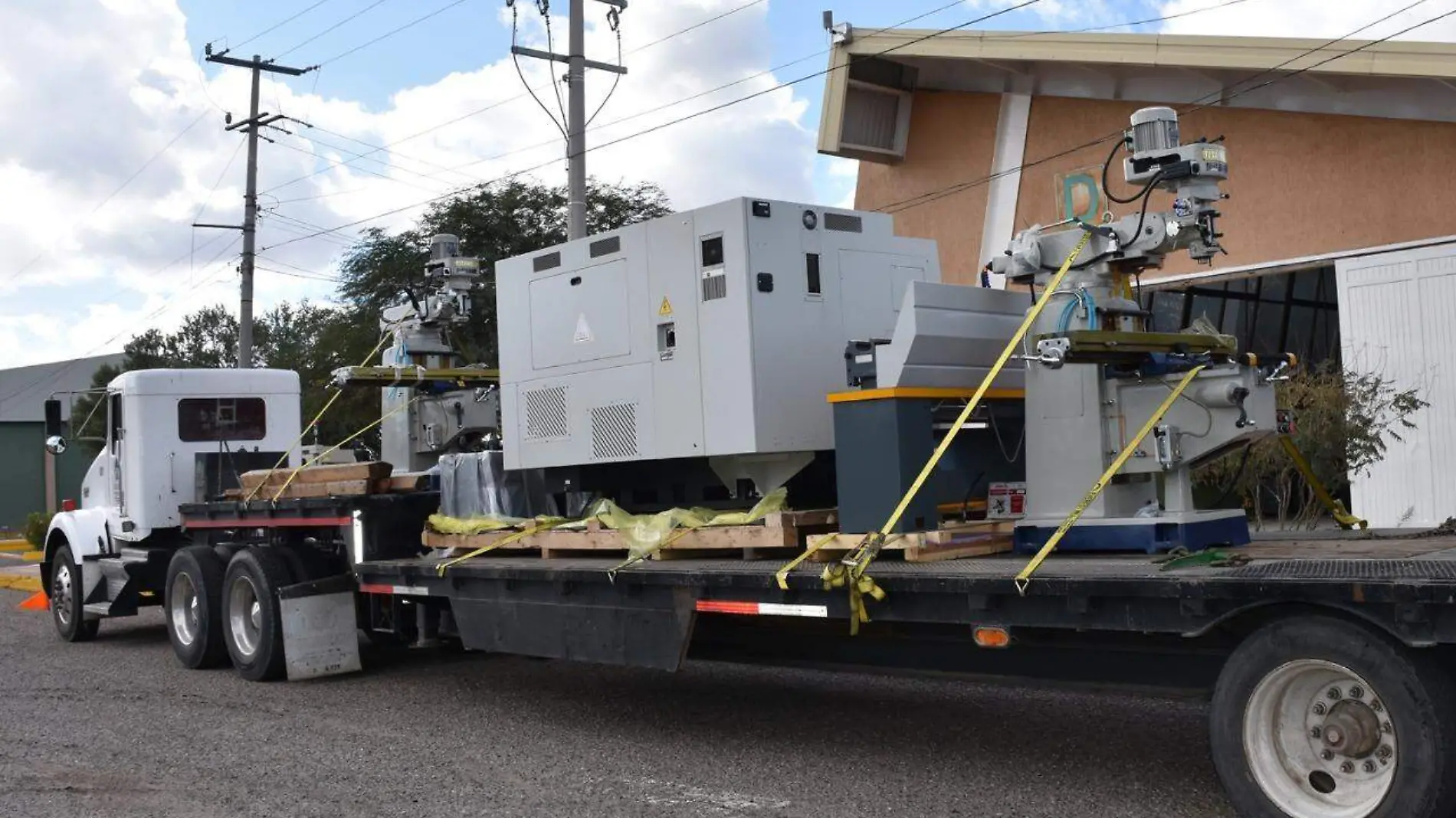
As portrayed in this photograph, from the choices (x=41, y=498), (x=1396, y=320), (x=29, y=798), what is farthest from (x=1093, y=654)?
(x=41, y=498)

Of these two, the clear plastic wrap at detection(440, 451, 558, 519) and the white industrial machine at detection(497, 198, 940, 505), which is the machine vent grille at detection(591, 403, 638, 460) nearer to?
the white industrial machine at detection(497, 198, 940, 505)

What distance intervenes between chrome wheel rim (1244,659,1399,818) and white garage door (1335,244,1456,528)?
34.4 feet

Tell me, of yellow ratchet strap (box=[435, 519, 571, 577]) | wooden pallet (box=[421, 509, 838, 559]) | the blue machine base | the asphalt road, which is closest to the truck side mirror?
the asphalt road

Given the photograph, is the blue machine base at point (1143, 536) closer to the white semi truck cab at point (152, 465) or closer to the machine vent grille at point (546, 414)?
the machine vent grille at point (546, 414)

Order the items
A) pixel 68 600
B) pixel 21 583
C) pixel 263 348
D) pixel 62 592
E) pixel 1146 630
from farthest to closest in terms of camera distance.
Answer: pixel 263 348
pixel 21 583
pixel 62 592
pixel 68 600
pixel 1146 630

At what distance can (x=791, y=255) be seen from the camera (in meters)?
8.35

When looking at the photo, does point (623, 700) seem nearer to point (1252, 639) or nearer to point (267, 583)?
point (267, 583)

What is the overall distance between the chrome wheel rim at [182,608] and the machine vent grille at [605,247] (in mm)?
5634

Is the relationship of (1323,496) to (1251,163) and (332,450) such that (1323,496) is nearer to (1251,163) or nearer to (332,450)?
(332,450)

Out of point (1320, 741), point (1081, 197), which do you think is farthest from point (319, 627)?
point (1320, 741)

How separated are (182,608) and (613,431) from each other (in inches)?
227

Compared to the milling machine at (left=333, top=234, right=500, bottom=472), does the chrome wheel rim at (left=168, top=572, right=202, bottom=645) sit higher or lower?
lower

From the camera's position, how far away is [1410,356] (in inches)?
592

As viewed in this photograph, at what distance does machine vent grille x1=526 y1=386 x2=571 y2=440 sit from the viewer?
9.38 meters
